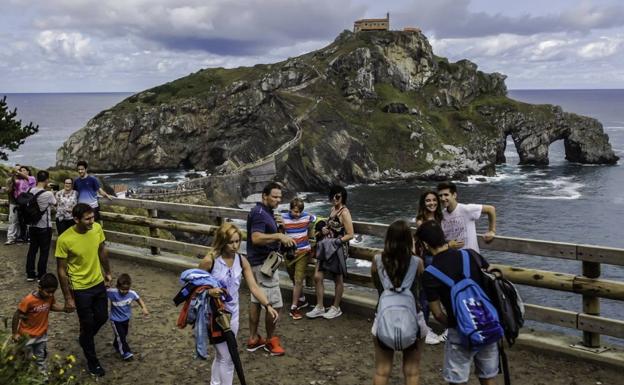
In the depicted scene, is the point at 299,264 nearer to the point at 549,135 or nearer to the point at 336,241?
the point at 336,241

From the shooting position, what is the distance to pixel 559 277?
6.77 meters

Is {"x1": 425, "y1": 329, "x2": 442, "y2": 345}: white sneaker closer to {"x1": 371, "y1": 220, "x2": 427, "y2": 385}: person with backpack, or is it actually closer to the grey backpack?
{"x1": 371, "y1": 220, "x2": 427, "y2": 385}: person with backpack

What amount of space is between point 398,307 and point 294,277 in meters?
3.69

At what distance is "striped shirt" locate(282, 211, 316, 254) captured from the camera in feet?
26.2

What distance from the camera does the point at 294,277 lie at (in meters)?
8.48

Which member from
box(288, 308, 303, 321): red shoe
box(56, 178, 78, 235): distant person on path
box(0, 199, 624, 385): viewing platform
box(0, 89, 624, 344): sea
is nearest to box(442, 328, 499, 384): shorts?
box(0, 199, 624, 385): viewing platform

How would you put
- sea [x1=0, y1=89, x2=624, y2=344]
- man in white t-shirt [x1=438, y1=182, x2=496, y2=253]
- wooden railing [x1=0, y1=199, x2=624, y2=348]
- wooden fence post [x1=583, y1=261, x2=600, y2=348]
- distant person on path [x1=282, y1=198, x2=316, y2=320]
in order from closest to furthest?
wooden railing [x1=0, y1=199, x2=624, y2=348]
wooden fence post [x1=583, y1=261, x2=600, y2=348]
man in white t-shirt [x1=438, y1=182, x2=496, y2=253]
distant person on path [x1=282, y1=198, x2=316, y2=320]
sea [x1=0, y1=89, x2=624, y2=344]

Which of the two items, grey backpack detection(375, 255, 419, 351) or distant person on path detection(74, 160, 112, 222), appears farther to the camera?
distant person on path detection(74, 160, 112, 222)

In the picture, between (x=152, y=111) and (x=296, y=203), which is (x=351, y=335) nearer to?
(x=296, y=203)

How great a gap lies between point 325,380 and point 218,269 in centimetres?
202

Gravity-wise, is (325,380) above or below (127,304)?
below

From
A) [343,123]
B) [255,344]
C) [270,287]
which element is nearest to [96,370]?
[255,344]

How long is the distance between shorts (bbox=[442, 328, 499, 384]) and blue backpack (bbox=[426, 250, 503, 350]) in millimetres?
167

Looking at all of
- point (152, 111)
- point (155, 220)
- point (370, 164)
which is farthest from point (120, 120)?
point (155, 220)
